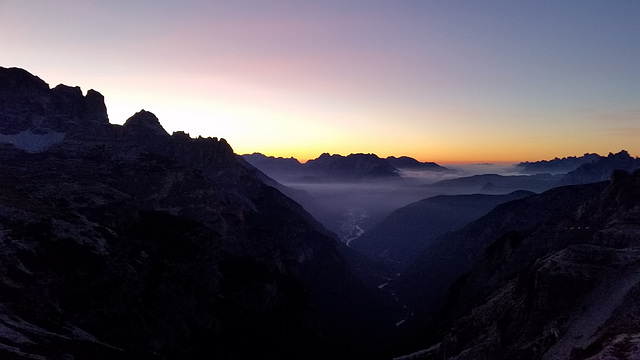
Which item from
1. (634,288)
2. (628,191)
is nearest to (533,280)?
(634,288)

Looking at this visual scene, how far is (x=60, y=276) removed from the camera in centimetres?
10475

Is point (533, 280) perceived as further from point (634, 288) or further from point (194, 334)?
point (194, 334)

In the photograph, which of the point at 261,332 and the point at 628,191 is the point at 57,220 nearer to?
the point at 261,332

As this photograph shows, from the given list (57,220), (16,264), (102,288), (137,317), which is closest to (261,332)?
(137,317)

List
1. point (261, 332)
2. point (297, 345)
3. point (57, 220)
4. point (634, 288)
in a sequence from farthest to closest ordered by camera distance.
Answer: point (297, 345) → point (261, 332) → point (57, 220) → point (634, 288)

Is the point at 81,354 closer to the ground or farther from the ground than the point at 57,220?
closer to the ground

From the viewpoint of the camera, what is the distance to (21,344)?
70000mm

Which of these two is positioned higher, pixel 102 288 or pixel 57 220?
pixel 57 220

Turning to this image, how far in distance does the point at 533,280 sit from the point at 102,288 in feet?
381

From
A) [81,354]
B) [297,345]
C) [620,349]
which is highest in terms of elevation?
[620,349]

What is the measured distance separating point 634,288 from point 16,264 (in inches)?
5330

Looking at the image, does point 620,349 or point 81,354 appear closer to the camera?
point 620,349

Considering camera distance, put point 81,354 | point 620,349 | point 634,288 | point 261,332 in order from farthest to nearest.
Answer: point 261,332 < point 634,288 < point 81,354 < point 620,349

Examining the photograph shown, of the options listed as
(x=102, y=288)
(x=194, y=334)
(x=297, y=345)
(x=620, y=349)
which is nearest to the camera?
(x=620, y=349)
